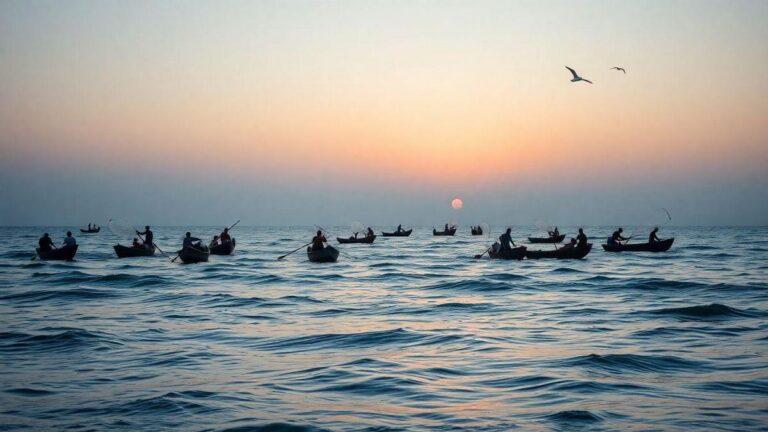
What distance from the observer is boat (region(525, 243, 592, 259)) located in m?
47.5

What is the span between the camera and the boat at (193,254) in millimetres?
44969

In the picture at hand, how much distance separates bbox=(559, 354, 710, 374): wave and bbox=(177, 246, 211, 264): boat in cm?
3485

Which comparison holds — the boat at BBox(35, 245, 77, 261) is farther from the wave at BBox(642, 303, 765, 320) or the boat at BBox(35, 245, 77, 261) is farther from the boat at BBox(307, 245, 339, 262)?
the wave at BBox(642, 303, 765, 320)

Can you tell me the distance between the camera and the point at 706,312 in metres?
22.0

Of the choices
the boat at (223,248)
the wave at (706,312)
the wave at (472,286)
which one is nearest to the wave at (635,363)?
the wave at (706,312)

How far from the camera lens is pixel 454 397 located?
36.3 feet

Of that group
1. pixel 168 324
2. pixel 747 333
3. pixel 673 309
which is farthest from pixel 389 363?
pixel 673 309

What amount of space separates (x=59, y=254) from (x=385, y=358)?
39087mm

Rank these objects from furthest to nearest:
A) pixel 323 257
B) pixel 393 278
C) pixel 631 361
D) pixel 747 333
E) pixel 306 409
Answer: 1. pixel 323 257
2. pixel 393 278
3. pixel 747 333
4. pixel 631 361
5. pixel 306 409

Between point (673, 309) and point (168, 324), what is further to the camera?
point (673, 309)

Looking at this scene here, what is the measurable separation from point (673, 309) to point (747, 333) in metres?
4.86

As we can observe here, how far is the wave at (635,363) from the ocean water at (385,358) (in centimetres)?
5

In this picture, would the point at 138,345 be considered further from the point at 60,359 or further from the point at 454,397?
the point at 454,397

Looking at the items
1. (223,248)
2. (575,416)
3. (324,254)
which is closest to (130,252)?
(223,248)
